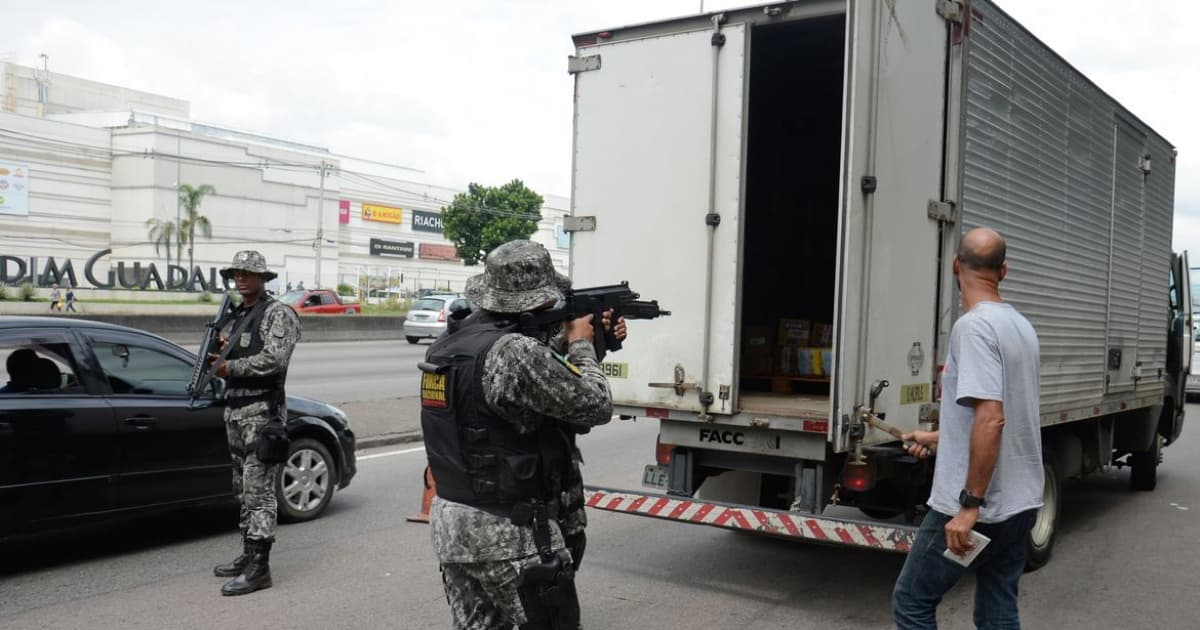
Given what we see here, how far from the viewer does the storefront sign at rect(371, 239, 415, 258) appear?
90.2m

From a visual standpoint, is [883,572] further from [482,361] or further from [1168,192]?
[1168,192]

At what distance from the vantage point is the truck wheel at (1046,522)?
656cm

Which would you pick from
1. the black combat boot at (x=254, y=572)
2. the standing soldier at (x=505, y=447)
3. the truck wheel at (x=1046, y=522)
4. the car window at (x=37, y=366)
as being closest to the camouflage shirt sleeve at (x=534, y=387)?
the standing soldier at (x=505, y=447)

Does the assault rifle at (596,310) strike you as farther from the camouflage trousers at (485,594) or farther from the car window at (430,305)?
the car window at (430,305)

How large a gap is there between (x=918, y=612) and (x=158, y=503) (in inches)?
193

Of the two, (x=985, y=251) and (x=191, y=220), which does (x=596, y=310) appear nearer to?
(x=985, y=251)

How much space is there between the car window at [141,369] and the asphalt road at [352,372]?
7.72m

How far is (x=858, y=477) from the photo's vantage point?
5.29m

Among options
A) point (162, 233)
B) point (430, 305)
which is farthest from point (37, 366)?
point (162, 233)

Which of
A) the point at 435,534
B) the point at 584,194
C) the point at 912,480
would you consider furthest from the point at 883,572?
the point at 435,534

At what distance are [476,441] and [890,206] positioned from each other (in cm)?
297

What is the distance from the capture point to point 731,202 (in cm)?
564

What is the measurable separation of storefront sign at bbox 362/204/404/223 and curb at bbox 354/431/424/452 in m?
80.1

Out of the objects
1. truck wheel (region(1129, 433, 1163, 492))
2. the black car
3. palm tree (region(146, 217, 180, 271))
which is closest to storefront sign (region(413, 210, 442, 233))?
palm tree (region(146, 217, 180, 271))
